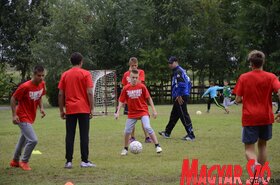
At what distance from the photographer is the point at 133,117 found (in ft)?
37.1

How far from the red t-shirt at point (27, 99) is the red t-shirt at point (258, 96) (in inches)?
148

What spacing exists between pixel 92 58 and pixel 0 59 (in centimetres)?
831

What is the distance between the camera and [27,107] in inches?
376

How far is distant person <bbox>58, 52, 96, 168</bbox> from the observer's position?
371 inches

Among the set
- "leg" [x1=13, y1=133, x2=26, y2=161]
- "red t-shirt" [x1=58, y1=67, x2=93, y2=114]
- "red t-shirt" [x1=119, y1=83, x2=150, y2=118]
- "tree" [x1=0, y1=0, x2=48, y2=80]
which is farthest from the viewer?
"tree" [x1=0, y1=0, x2=48, y2=80]

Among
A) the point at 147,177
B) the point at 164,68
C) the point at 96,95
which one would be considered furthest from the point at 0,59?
the point at 147,177

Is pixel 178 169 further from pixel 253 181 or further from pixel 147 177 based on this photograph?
pixel 253 181

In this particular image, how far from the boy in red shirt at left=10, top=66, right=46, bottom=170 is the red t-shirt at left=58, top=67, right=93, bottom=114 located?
50cm

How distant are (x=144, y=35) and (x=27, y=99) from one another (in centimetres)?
3517

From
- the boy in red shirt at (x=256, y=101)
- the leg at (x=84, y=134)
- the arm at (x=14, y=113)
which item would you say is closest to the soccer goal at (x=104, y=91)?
the leg at (x=84, y=134)

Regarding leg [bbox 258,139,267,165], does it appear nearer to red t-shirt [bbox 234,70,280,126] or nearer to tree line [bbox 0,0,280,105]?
red t-shirt [bbox 234,70,280,126]

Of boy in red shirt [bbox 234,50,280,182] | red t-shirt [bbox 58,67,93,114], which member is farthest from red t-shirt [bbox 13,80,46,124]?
boy in red shirt [bbox 234,50,280,182]

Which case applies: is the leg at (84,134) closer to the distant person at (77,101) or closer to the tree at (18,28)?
the distant person at (77,101)

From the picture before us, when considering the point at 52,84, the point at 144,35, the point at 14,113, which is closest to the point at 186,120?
the point at 14,113
